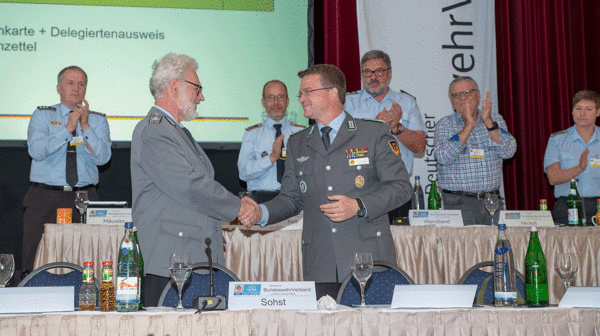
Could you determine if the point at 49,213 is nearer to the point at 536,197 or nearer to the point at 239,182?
the point at 239,182

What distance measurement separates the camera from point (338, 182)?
8.96 ft

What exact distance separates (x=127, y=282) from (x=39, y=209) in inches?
115

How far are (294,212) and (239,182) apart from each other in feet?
8.70

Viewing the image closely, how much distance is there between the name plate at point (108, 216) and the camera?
3918 millimetres

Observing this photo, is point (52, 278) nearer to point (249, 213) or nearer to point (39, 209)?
point (249, 213)

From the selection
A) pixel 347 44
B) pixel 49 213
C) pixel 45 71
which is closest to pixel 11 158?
pixel 45 71

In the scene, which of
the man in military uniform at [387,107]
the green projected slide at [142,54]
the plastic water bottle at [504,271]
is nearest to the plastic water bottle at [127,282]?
the plastic water bottle at [504,271]

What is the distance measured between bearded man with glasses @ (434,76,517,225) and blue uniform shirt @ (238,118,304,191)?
1.26m

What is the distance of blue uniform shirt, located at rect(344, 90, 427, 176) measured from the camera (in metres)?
4.52

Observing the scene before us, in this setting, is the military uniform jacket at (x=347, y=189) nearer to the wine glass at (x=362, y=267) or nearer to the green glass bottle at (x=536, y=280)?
the wine glass at (x=362, y=267)

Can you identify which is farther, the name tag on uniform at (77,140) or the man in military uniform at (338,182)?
the name tag on uniform at (77,140)

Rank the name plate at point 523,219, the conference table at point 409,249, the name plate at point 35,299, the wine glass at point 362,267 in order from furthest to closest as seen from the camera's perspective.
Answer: the name plate at point 523,219
the conference table at point 409,249
the wine glass at point 362,267
the name plate at point 35,299

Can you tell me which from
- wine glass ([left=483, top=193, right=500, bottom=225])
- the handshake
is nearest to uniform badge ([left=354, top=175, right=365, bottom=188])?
the handshake

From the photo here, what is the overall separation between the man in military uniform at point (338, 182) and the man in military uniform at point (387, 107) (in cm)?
144
